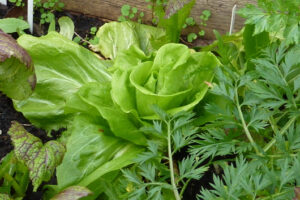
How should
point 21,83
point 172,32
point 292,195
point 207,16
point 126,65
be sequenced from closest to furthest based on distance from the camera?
point 292,195 < point 21,83 < point 126,65 < point 172,32 < point 207,16

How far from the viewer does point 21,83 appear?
122cm

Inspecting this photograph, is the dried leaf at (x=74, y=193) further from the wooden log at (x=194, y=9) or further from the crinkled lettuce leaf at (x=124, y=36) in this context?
the wooden log at (x=194, y=9)

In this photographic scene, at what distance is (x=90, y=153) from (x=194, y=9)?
798 mm

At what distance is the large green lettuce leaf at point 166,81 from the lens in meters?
1.33

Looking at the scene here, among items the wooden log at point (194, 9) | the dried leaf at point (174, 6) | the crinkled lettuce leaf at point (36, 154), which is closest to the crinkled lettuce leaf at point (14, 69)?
the crinkled lettuce leaf at point (36, 154)

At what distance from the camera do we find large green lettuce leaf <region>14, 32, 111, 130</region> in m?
1.49

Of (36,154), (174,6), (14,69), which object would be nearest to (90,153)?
(36,154)

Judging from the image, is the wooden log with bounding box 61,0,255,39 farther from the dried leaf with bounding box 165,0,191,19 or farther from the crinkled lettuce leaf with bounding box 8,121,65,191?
the crinkled lettuce leaf with bounding box 8,121,65,191

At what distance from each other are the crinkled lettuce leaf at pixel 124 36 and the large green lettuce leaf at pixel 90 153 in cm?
41

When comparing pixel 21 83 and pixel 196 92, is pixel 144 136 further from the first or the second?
pixel 21 83

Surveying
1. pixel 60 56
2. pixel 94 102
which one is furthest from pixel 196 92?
pixel 60 56

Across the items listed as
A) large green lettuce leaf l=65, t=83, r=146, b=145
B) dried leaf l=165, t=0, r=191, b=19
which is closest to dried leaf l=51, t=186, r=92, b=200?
large green lettuce leaf l=65, t=83, r=146, b=145

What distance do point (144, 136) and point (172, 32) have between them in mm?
442

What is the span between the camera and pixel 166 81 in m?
1.33
